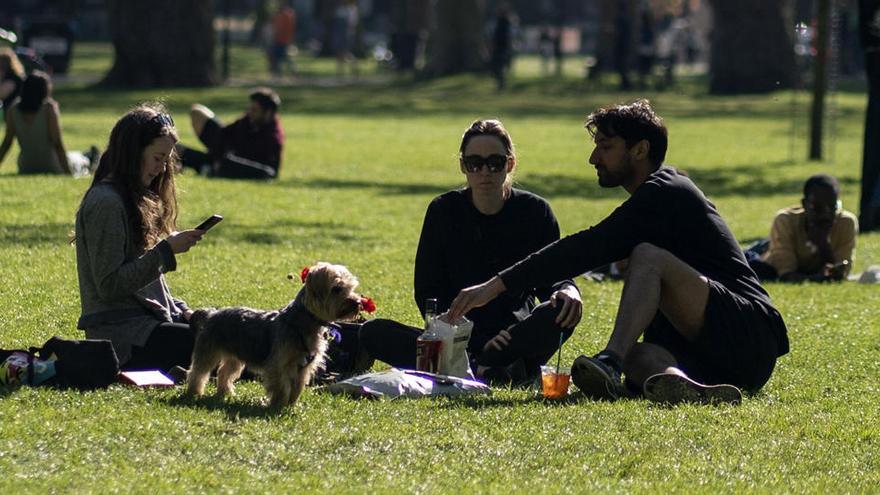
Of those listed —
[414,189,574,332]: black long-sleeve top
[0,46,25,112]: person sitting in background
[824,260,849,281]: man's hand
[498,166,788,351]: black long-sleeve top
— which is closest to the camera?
[498,166,788,351]: black long-sleeve top

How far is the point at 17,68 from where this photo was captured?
67.3 ft

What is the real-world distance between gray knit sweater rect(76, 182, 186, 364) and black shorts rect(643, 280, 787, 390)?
7.79ft

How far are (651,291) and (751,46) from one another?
33.8 m

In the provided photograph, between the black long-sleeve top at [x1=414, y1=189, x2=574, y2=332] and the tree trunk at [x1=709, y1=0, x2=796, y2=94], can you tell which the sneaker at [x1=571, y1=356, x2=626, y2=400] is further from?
the tree trunk at [x1=709, y1=0, x2=796, y2=94]

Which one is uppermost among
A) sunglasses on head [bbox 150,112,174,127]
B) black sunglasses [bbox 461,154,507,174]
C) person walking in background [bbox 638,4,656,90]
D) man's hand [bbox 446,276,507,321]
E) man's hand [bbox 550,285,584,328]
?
sunglasses on head [bbox 150,112,174,127]

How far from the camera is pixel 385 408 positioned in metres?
7.50

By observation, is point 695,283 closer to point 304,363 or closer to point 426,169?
point 304,363

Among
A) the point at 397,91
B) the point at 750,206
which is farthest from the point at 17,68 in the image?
the point at 397,91

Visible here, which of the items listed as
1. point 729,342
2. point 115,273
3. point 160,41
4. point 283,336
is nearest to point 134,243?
point 115,273

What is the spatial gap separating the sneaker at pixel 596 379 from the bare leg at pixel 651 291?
0.10 meters

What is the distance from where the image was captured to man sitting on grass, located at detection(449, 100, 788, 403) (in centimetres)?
778

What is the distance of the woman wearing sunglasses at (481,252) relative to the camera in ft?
27.7

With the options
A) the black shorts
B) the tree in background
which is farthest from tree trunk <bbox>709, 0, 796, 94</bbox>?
the black shorts

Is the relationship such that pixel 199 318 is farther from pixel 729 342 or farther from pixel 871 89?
Result: pixel 871 89
